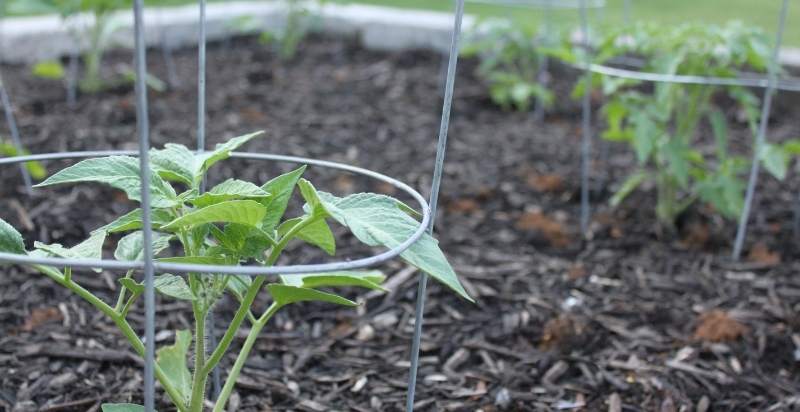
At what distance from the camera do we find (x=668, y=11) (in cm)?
708

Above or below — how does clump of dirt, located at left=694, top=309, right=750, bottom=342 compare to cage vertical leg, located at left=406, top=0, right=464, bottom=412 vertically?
below

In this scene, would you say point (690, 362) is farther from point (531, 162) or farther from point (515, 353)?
point (531, 162)

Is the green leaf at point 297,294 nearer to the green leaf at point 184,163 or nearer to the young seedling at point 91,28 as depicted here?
the green leaf at point 184,163

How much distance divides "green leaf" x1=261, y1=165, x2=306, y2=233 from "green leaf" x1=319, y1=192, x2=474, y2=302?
0.07 metres

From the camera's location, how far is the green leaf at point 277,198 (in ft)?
3.98

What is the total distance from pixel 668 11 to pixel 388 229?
6676 mm

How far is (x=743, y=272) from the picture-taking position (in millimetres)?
2578

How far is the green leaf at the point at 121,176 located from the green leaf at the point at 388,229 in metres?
0.24

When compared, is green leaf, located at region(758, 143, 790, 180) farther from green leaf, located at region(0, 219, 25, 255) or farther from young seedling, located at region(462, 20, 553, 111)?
green leaf, located at region(0, 219, 25, 255)

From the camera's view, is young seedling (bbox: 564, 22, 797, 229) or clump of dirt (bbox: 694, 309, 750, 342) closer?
clump of dirt (bbox: 694, 309, 750, 342)

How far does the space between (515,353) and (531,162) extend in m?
1.65

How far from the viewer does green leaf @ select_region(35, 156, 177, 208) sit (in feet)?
3.70

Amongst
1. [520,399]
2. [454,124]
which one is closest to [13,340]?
[520,399]

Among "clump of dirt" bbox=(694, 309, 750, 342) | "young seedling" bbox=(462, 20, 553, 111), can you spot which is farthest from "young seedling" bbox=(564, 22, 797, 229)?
"young seedling" bbox=(462, 20, 553, 111)
